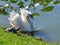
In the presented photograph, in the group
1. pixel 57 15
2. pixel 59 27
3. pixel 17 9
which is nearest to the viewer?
pixel 17 9

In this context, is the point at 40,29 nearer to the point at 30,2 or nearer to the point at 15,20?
the point at 15,20

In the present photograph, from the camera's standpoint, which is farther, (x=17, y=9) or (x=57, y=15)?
(x=57, y=15)

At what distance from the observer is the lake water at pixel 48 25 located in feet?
19.9

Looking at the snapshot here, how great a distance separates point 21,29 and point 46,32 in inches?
27.6

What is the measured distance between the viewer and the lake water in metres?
6.07

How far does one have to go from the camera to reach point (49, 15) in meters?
7.55

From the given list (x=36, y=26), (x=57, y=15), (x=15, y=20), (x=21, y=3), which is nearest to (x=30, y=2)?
(x=21, y=3)

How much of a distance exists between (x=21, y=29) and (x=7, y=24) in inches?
31.0

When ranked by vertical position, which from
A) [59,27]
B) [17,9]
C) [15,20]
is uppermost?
[17,9]

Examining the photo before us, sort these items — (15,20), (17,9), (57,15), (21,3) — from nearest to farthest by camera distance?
(21,3) → (17,9) → (15,20) → (57,15)

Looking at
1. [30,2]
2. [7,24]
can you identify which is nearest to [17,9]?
[30,2]

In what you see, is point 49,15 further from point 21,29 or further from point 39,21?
point 21,29

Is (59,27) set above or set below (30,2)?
below

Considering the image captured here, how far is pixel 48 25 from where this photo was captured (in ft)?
22.6
